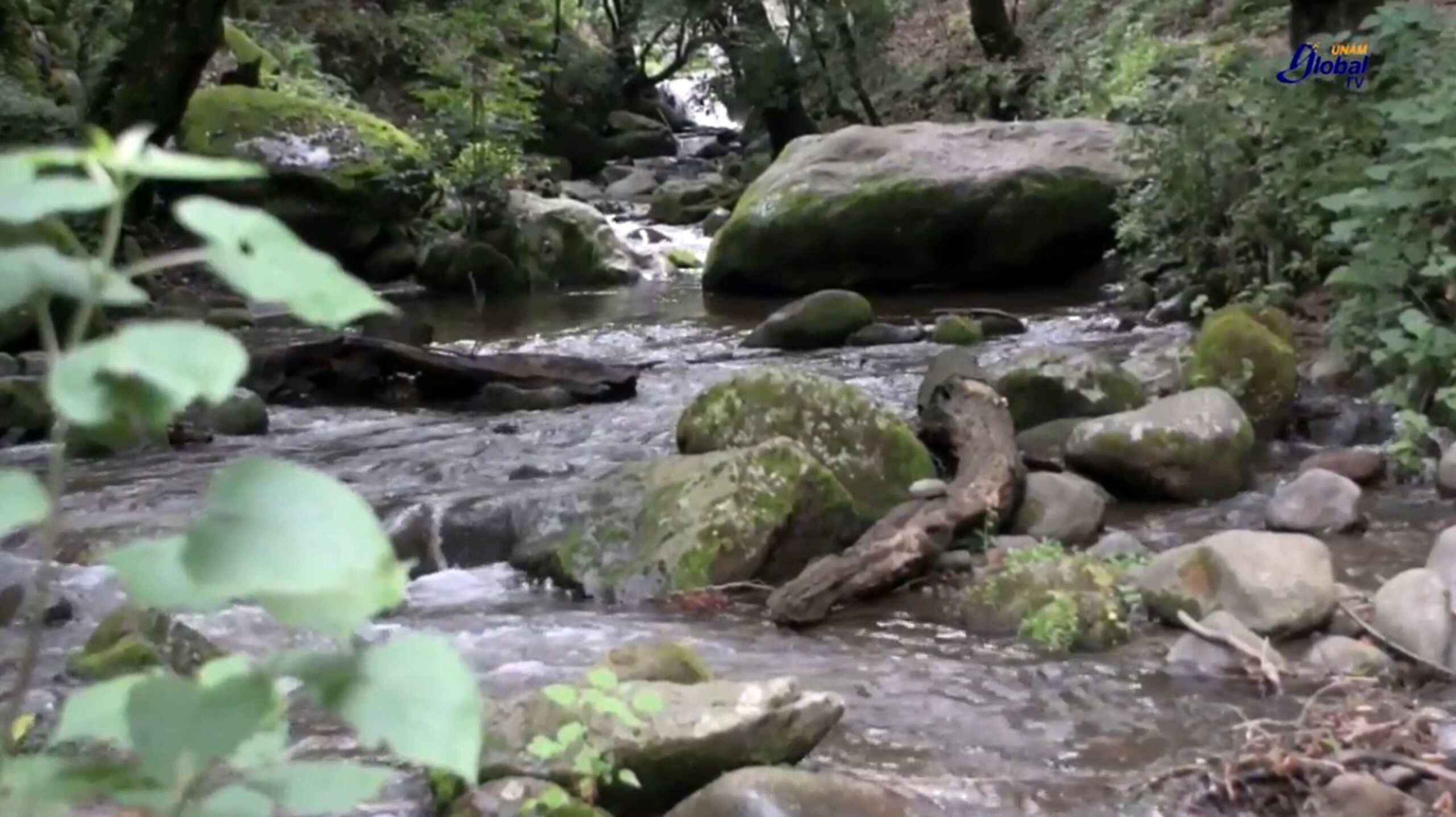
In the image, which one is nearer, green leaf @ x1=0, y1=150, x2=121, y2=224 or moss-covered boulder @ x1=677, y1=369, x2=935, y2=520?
green leaf @ x1=0, y1=150, x2=121, y2=224

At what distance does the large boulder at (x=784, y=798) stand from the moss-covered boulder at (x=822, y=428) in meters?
2.83

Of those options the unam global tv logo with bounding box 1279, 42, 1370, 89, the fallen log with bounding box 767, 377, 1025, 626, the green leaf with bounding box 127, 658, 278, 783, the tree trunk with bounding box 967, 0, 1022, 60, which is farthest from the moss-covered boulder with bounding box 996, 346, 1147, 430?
the tree trunk with bounding box 967, 0, 1022, 60

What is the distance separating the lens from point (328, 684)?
80 centimetres

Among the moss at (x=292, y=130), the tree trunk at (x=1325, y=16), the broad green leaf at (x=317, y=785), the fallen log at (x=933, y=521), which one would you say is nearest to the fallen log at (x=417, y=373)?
the fallen log at (x=933, y=521)

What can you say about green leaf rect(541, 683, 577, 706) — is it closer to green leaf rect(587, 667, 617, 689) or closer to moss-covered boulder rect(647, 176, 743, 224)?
green leaf rect(587, 667, 617, 689)

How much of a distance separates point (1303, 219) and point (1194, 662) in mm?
4637

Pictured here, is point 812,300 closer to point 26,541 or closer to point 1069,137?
point 1069,137

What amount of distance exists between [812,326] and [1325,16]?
12.8 ft

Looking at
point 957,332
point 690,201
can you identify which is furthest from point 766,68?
point 957,332

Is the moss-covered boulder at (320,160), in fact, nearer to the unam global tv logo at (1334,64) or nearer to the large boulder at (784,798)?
the unam global tv logo at (1334,64)

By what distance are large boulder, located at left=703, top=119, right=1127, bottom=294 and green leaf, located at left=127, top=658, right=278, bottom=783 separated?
1224cm

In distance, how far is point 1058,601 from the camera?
474 cm

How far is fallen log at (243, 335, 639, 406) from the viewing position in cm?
895

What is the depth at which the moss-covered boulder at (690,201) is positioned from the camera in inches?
744
